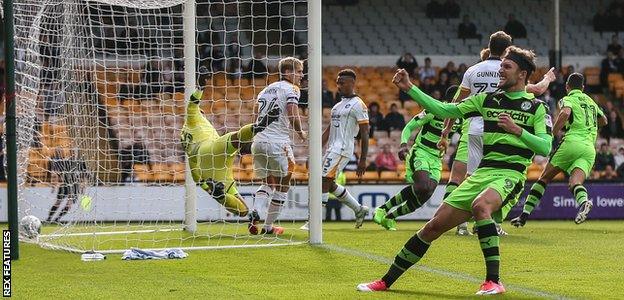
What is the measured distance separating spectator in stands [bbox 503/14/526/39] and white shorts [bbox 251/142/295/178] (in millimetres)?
17325

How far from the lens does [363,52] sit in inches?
1193

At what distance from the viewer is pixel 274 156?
46.0 ft

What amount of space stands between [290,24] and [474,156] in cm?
540

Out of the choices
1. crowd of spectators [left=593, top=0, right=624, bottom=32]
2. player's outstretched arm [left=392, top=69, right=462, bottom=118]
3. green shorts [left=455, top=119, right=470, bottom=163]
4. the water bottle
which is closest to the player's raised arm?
green shorts [left=455, top=119, right=470, bottom=163]

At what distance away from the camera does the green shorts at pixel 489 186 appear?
28.6 ft

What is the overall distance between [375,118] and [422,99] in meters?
16.7

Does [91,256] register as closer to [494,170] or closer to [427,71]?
[494,170]

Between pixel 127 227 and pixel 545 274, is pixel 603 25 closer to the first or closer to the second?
pixel 127 227

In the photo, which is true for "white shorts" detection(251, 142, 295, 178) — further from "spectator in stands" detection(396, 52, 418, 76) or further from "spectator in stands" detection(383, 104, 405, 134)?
"spectator in stands" detection(396, 52, 418, 76)

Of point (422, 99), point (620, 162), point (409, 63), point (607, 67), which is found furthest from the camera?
point (607, 67)

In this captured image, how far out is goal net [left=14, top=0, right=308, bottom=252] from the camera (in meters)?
13.2

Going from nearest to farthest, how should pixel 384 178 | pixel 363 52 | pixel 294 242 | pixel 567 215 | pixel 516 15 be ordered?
pixel 294 242, pixel 567 215, pixel 384 178, pixel 363 52, pixel 516 15

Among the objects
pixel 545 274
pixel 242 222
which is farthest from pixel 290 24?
pixel 545 274

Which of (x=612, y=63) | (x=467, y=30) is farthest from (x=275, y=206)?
(x=467, y=30)
